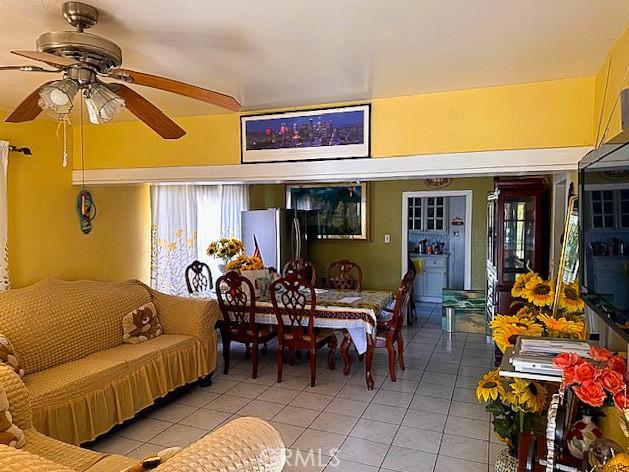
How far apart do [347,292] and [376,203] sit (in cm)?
258

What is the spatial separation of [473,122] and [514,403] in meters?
1.71

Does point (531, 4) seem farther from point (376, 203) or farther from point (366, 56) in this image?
point (376, 203)

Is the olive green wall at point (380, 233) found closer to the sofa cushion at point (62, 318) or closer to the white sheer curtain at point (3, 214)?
the sofa cushion at point (62, 318)

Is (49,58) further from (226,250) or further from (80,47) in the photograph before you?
(226,250)

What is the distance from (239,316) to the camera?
14.0ft

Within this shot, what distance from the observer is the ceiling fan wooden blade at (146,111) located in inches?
77.4

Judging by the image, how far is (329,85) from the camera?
278 cm

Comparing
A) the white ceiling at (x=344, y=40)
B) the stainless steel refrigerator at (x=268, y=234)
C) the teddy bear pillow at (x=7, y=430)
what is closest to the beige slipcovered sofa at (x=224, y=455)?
the teddy bear pillow at (x=7, y=430)

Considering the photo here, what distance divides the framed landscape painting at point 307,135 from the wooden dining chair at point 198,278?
2.17 metres

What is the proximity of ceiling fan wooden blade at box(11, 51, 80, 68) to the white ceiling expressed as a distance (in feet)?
0.74

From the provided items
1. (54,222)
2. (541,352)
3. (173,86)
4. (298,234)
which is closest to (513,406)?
(541,352)

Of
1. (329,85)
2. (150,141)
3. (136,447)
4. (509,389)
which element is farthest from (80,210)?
(509,389)

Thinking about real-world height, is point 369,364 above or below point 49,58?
below

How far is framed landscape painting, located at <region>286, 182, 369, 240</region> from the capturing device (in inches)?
280
